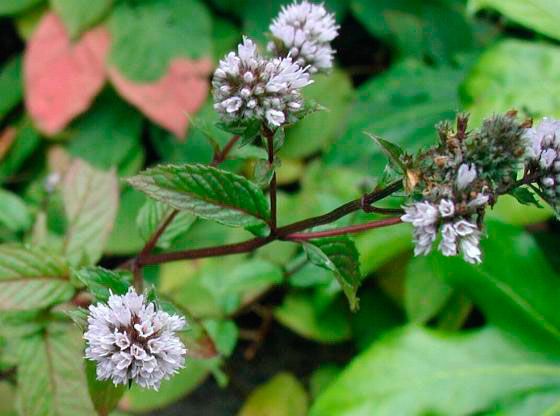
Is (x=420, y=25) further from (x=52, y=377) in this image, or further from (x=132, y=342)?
(x=132, y=342)

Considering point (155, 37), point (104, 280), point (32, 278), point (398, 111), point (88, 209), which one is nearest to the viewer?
point (104, 280)

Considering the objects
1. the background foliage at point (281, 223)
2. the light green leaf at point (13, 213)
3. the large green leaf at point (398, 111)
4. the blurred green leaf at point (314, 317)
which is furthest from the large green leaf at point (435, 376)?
the light green leaf at point (13, 213)

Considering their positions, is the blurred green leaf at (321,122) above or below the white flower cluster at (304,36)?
below

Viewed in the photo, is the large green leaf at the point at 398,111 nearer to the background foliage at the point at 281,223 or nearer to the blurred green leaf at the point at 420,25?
the background foliage at the point at 281,223

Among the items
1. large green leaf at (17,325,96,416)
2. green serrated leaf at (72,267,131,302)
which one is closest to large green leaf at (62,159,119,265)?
large green leaf at (17,325,96,416)

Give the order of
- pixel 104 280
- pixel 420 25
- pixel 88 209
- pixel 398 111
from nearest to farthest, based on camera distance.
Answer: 1. pixel 104 280
2. pixel 88 209
3. pixel 398 111
4. pixel 420 25

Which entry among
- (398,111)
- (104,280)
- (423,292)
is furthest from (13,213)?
(398,111)

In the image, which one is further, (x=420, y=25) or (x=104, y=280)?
(x=420, y=25)
